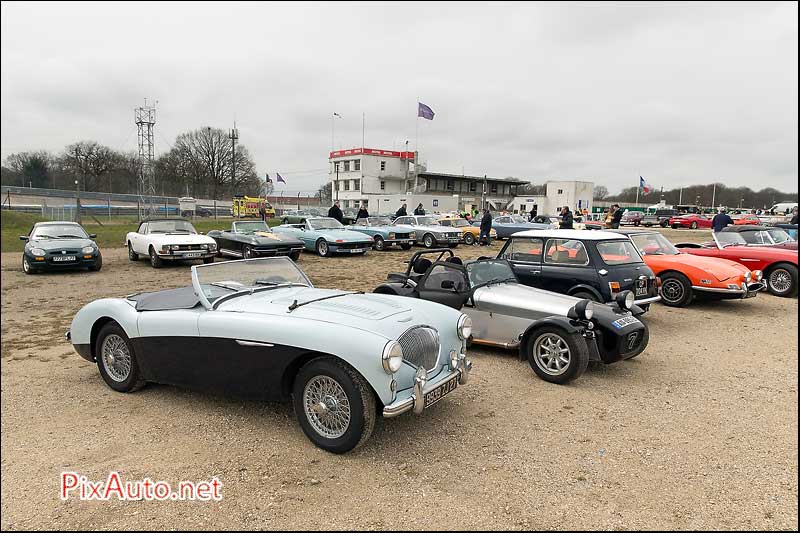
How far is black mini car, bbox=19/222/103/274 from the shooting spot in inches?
469

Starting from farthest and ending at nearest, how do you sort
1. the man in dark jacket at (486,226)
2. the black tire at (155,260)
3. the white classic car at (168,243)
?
the man in dark jacket at (486,226) → the black tire at (155,260) → the white classic car at (168,243)

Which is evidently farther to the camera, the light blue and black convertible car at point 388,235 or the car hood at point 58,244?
the light blue and black convertible car at point 388,235

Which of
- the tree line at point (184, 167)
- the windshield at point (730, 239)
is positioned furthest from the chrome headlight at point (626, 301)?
the tree line at point (184, 167)

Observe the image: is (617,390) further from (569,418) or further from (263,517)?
(263,517)

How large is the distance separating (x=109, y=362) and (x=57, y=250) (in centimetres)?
940

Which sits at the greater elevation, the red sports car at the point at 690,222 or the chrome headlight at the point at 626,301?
the red sports car at the point at 690,222

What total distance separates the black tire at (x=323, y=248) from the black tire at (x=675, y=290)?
35.4ft

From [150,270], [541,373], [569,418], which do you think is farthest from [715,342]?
[150,270]

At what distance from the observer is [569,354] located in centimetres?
508

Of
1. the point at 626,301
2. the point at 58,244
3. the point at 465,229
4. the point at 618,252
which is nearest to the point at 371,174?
the point at 465,229

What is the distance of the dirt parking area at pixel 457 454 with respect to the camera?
2850 millimetres

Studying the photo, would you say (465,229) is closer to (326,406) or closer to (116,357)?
(116,357)

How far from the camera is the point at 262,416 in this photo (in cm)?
417

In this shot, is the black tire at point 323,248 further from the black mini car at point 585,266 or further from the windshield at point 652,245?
the windshield at point 652,245
